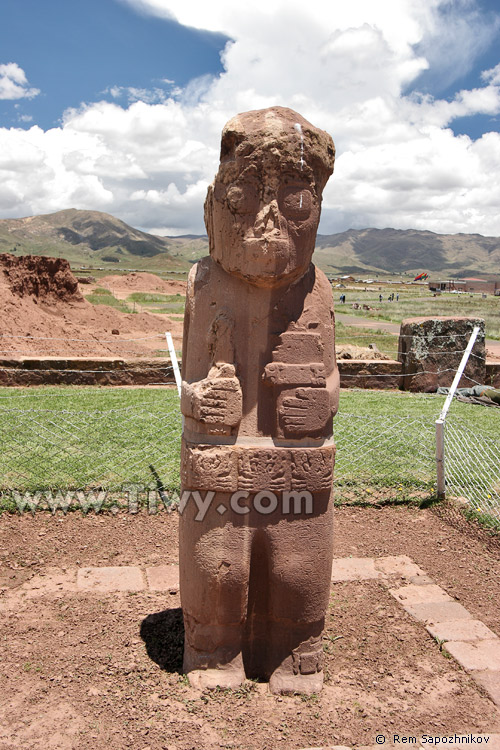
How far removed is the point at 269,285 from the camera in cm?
299

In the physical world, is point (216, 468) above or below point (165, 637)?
above

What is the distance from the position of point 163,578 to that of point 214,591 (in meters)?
1.38

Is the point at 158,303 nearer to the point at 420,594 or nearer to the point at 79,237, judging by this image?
Result: the point at 420,594

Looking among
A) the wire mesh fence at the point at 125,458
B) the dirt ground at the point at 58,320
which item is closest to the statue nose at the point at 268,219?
the wire mesh fence at the point at 125,458

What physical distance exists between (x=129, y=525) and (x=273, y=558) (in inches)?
93.5

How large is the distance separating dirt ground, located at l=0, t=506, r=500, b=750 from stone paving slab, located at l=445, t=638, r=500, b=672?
79 mm

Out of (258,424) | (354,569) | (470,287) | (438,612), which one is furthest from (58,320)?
(470,287)

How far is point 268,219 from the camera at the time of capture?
2836 millimetres

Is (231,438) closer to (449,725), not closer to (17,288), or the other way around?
(449,725)

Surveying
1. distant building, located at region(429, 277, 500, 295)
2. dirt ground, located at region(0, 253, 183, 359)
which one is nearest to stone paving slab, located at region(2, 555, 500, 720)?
dirt ground, located at region(0, 253, 183, 359)

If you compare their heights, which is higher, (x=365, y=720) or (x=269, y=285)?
(x=269, y=285)

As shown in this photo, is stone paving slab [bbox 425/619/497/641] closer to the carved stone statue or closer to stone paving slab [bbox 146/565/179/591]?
the carved stone statue

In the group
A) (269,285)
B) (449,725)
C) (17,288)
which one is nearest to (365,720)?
(449,725)

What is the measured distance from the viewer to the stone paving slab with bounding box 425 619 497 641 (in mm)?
3684
